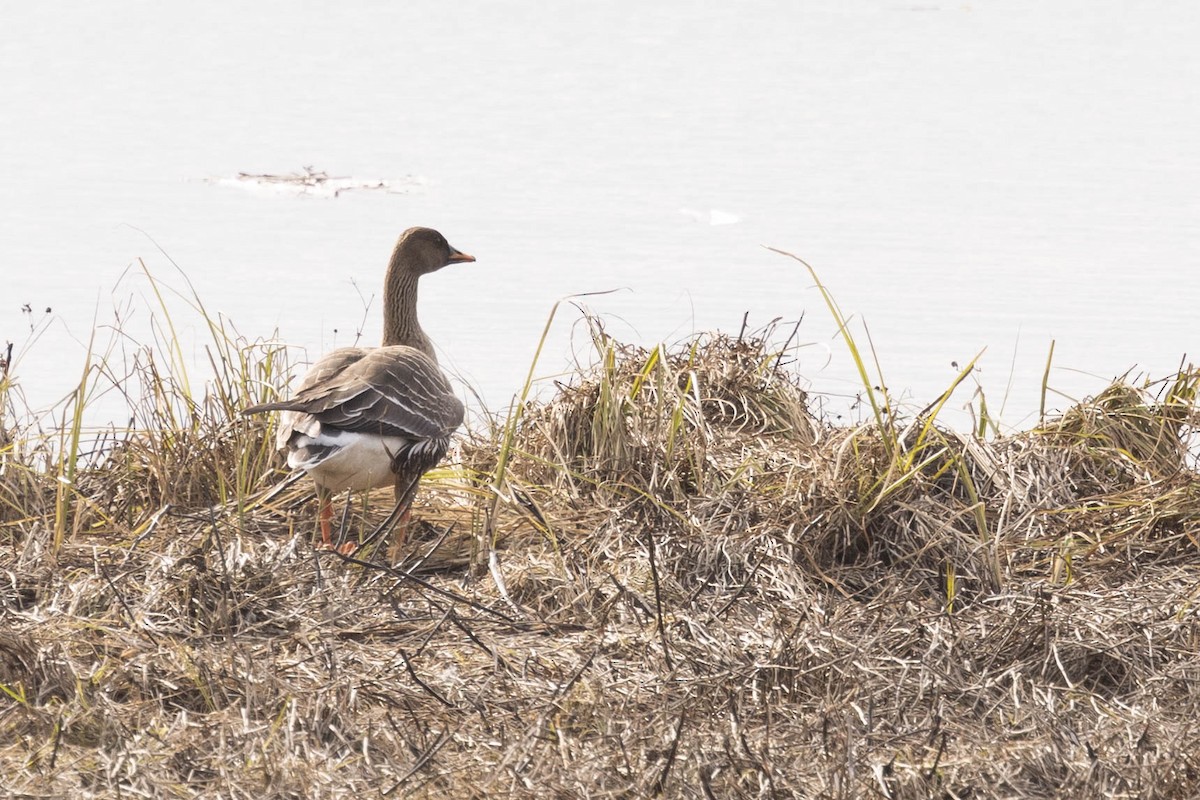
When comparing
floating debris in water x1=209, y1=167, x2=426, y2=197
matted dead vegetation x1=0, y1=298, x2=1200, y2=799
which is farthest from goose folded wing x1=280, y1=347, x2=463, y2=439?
floating debris in water x1=209, y1=167, x2=426, y2=197

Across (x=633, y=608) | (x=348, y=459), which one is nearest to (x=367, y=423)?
(x=348, y=459)

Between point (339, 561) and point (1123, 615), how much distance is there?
7.41ft

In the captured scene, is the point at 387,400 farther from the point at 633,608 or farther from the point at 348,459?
the point at 633,608

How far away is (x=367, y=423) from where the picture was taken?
5.12 m

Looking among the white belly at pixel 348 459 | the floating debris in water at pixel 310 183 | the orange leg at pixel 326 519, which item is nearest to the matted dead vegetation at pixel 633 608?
the orange leg at pixel 326 519

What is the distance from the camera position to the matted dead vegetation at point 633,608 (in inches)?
136

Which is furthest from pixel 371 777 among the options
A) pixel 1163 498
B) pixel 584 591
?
pixel 1163 498

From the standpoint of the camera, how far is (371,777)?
11.2 feet

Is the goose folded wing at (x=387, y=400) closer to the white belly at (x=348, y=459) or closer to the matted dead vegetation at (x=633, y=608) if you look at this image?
the white belly at (x=348, y=459)

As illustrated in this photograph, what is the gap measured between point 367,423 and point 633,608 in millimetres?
1293

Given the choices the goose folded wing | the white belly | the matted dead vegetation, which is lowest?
the matted dead vegetation

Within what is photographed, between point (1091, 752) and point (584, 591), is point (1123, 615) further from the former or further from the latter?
point (584, 591)

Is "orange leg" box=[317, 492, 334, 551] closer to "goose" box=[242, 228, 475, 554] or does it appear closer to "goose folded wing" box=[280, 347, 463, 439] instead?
"goose" box=[242, 228, 475, 554]

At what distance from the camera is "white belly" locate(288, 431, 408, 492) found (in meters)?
4.98
